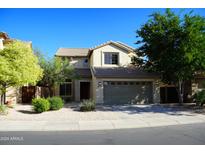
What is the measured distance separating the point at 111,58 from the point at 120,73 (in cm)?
306

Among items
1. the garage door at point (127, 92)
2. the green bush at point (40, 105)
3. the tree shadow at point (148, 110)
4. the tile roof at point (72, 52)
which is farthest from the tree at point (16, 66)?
the tile roof at point (72, 52)

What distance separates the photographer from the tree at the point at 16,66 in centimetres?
1485

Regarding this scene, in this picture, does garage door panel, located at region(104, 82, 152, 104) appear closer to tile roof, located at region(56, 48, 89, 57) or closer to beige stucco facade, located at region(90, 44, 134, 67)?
beige stucco facade, located at region(90, 44, 134, 67)

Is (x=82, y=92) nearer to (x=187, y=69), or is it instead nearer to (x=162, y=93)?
(x=162, y=93)

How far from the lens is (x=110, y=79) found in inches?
822

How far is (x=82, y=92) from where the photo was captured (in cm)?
2519

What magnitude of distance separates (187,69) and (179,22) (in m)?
4.07

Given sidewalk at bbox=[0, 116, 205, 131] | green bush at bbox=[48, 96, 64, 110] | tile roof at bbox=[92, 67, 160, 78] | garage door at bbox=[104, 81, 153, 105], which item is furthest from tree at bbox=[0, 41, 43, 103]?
garage door at bbox=[104, 81, 153, 105]

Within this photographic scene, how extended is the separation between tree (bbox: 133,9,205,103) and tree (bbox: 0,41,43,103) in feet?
33.7

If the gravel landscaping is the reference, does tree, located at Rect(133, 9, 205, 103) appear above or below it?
above

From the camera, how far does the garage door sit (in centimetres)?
2101

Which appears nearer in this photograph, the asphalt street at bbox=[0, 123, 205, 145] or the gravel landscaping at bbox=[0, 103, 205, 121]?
the asphalt street at bbox=[0, 123, 205, 145]

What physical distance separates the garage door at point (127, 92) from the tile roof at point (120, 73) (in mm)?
823

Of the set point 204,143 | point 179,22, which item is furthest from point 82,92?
point 204,143
